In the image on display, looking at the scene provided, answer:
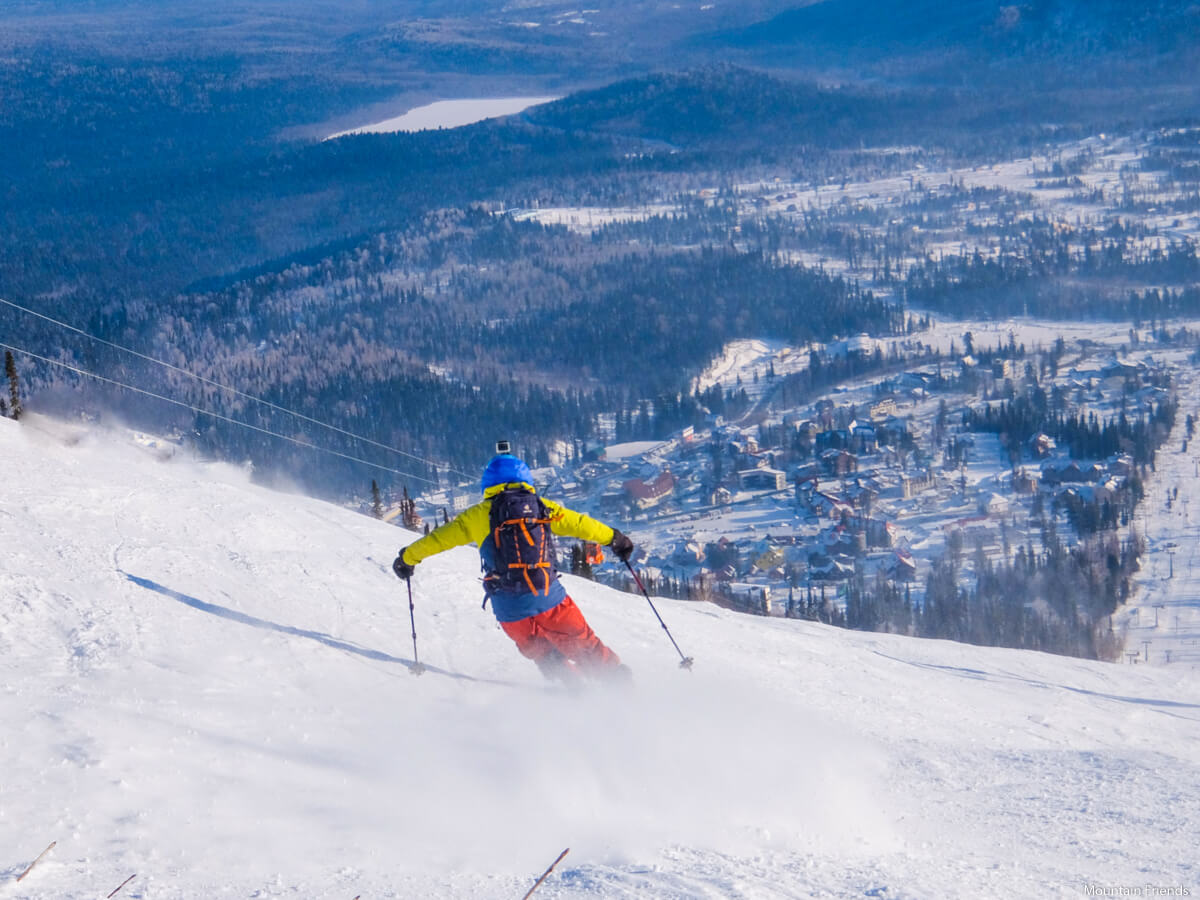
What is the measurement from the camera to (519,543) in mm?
6828

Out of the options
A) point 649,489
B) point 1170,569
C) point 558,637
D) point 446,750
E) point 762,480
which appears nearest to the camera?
point 446,750

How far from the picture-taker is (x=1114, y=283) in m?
88.1

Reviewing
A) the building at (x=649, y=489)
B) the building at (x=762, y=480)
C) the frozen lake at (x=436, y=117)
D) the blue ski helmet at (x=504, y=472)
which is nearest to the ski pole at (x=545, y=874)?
the blue ski helmet at (x=504, y=472)

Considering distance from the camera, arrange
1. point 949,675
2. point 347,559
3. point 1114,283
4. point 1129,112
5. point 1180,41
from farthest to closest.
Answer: point 1180,41
point 1129,112
point 1114,283
point 949,675
point 347,559

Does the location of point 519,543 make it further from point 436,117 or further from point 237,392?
point 436,117

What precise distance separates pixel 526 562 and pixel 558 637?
555 millimetres

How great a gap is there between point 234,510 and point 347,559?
1113mm

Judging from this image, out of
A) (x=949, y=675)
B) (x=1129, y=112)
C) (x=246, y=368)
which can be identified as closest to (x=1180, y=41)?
(x=1129, y=112)

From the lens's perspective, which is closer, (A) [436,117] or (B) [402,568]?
(B) [402,568]

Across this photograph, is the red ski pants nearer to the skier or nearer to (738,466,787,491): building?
the skier

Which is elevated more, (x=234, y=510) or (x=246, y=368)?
(x=234, y=510)

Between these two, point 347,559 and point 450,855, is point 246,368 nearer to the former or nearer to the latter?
point 347,559

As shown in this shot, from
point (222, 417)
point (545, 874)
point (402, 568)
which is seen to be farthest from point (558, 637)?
point (222, 417)

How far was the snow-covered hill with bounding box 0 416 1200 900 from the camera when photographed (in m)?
4.60
